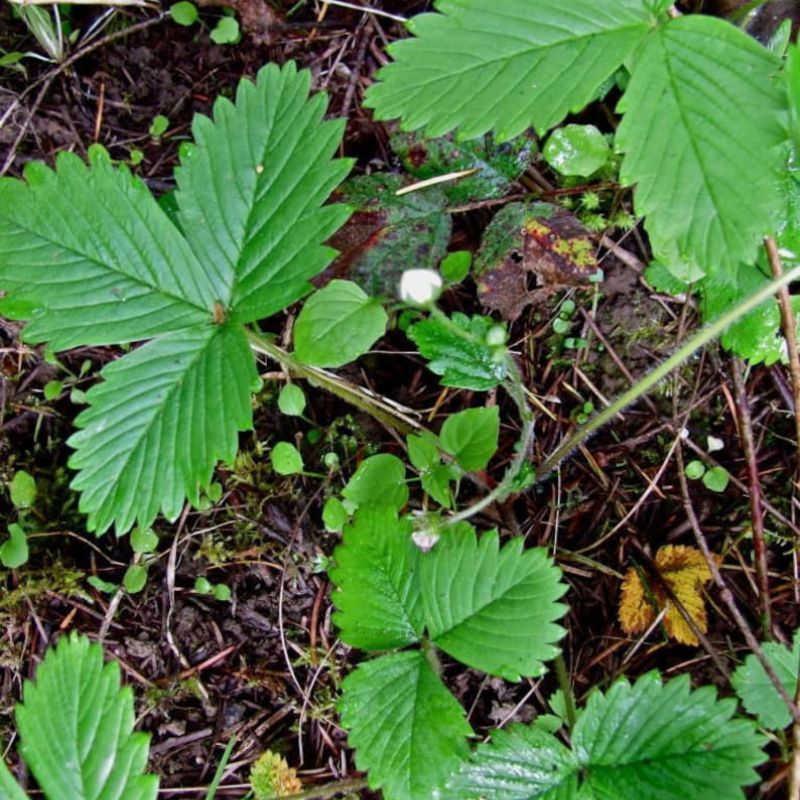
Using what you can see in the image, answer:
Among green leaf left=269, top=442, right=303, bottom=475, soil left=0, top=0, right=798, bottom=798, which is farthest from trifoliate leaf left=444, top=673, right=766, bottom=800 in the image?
green leaf left=269, top=442, right=303, bottom=475

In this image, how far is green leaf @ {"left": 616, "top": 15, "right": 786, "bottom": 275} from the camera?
63.7 inches

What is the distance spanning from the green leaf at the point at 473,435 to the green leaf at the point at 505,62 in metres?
0.66

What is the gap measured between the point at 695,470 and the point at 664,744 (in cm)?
74

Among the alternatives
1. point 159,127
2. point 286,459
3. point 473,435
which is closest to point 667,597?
point 473,435

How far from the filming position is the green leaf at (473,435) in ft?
6.32

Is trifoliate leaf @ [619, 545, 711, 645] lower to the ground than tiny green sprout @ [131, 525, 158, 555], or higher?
higher

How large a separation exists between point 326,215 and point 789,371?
4.29 ft

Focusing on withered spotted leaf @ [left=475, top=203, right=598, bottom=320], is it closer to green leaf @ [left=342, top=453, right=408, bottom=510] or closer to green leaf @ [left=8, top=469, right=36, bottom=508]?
green leaf @ [left=342, top=453, right=408, bottom=510]

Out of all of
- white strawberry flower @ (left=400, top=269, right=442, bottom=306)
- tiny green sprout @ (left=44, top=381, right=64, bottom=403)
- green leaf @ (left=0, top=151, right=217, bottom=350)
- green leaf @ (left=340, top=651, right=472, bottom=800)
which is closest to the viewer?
white strawberry flower @ (left=400, top=269, right=442, bottom=306)

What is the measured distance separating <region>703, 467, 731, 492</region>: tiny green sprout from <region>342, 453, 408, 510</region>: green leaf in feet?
2.81

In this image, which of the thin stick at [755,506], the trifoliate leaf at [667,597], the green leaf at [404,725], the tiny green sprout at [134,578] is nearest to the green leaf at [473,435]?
the green leaf at [404,725]

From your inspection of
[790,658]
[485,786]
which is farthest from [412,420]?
[790,658]

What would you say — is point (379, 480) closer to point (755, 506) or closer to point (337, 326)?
point (337, 326)

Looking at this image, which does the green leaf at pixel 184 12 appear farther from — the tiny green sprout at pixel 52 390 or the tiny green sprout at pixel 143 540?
the tiny green sprout at pixel 143 540
